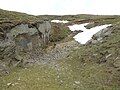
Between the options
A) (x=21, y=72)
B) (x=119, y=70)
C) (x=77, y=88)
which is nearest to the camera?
(x=77, y=88)

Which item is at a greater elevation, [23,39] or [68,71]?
[23,39]

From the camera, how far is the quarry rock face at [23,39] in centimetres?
3212

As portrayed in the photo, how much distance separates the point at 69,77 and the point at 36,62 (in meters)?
8.17

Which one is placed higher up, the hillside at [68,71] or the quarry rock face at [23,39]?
the quarry rock face at [23,39]

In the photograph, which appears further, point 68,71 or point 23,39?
point 23,39

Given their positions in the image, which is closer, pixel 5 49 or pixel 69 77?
pixel 69 77

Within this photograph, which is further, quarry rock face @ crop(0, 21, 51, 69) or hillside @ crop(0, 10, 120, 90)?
quarry rock face @ crop(0, 21, 51, 69)

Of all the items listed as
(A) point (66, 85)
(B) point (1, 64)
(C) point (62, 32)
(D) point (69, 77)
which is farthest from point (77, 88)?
(C) point (62, 32)

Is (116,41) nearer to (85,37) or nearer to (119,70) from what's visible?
(119,70)

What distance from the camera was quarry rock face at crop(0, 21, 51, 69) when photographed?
3212 centimetres

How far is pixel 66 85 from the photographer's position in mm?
25000

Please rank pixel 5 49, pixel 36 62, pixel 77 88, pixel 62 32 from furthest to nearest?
1. pixel 62 32
2. pixel 36 62
3. pixel 5 49
4. pixel 77 88

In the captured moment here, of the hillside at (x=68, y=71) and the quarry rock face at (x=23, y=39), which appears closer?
the hillside at (x=68, y=71)

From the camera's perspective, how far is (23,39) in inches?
1521
